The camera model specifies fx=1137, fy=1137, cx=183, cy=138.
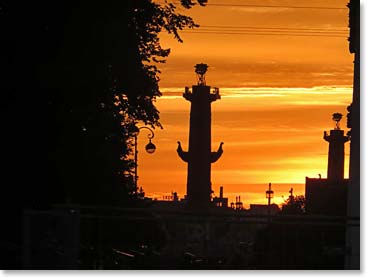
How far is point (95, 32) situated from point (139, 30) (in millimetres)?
3276

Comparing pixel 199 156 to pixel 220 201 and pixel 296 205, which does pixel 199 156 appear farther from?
pixel 220 201

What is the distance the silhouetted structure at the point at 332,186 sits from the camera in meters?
43.4

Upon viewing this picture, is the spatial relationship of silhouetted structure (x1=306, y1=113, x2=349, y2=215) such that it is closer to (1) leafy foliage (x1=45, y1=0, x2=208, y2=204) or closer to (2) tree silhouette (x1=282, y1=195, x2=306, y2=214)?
(2) tree silhouette (x1=282, y1=195, x2=306, y2=214)

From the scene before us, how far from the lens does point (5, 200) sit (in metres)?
15.3

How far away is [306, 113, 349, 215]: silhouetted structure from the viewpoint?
43.4 metres

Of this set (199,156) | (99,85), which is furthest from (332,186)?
(99,85)

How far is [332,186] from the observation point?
50375mm

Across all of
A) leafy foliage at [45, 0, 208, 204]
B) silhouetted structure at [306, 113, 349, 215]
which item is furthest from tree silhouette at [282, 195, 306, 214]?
leafy foliage at [45, 0, 208, 204]

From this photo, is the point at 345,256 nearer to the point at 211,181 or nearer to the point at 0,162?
the point at 0,162

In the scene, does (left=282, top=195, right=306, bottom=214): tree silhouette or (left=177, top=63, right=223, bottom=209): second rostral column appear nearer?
(left=282, top=195, right=306, bottom=214): tree silhouette

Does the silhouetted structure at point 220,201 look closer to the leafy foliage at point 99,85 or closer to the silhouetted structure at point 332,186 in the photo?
the silhouetted structure at point 332,186

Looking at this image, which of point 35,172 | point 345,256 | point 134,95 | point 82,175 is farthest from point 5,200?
point 345,256

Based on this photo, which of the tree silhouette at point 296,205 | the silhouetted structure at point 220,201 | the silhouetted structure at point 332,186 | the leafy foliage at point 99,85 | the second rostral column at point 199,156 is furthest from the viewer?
the silhouetted structure at point 220,201

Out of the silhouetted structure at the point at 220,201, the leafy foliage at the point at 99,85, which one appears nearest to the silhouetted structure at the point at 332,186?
the silhouetted structure at the point at 220,201
